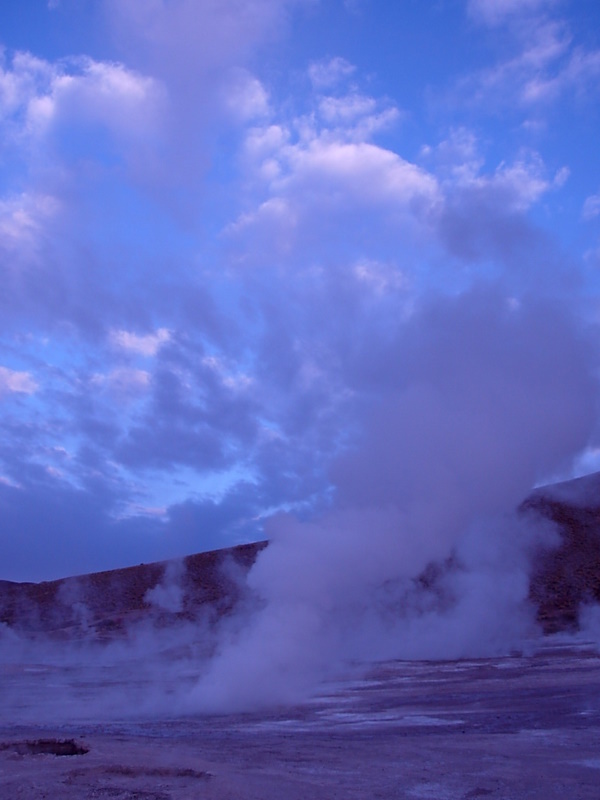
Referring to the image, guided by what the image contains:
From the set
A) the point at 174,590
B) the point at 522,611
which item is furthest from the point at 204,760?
the point at 174,590

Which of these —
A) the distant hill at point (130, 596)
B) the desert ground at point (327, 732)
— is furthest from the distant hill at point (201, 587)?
the desert ground at point (327, 732)

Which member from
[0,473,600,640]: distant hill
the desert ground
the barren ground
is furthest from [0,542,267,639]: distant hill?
the barren ground

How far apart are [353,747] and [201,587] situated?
53518 millimetres

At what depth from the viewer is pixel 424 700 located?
726 inches

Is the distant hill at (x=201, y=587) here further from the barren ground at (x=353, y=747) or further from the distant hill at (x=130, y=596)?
the barren ground at (x=353, y=747)

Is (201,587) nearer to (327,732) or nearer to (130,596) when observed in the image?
(130,596)

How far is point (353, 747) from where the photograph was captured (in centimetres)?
1257

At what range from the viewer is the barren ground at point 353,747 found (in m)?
9.48

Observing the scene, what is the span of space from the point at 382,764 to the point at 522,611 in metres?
28.2

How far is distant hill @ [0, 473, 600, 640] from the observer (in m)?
48.4

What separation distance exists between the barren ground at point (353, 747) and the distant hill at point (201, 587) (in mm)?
22154

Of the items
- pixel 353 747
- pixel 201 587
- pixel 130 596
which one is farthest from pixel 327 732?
pixel 130 596

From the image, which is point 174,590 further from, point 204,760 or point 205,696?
point 204,760

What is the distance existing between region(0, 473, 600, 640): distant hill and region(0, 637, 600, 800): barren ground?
22.2 meters
